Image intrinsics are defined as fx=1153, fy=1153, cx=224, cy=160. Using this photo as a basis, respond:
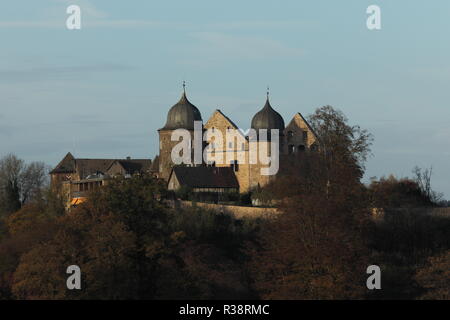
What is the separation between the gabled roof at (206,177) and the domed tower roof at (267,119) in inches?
147

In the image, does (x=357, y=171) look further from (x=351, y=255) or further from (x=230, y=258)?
(x=351, y=255)

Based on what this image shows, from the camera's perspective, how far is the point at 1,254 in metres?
52.6

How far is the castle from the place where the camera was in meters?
69.2

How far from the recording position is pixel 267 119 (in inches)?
2876

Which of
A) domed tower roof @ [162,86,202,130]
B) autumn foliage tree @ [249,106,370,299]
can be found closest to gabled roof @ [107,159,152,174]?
domed tower roof @ [162,86,202,130]

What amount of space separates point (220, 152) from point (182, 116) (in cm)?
375

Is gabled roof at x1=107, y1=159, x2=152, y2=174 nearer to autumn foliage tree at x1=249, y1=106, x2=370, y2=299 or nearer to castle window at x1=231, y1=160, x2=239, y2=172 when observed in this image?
castle window at x1=231, y1=160, x2=239, y2=172

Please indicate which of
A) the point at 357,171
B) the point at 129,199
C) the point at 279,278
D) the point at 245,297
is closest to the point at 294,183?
the point at 357,171

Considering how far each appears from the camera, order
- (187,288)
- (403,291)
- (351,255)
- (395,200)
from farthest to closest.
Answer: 1. (395,200)
2. (403,291)
3. (351,255)
4. (187,288)

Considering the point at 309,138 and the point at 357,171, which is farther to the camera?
the point at 309,138

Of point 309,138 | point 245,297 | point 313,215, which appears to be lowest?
point 245,297

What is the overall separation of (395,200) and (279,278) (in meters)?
17.2

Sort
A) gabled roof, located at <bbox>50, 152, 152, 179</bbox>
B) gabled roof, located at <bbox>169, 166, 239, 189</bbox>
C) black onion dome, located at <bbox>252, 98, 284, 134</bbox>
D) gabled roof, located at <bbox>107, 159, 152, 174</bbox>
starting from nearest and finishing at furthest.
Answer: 1. gabled roof, located at <bbox>169, 166, 239, 189</bbox>
2. black onion dome, located at <bbox>252, 98, 284, 134</bbox>
3. gabled roof, located at <bbox>107, 159, 152, 174</bbox>
4. gabled roof, located at <bbox>50, 152, 152, 179</bbox>

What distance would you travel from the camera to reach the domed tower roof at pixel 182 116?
74.0 metres
